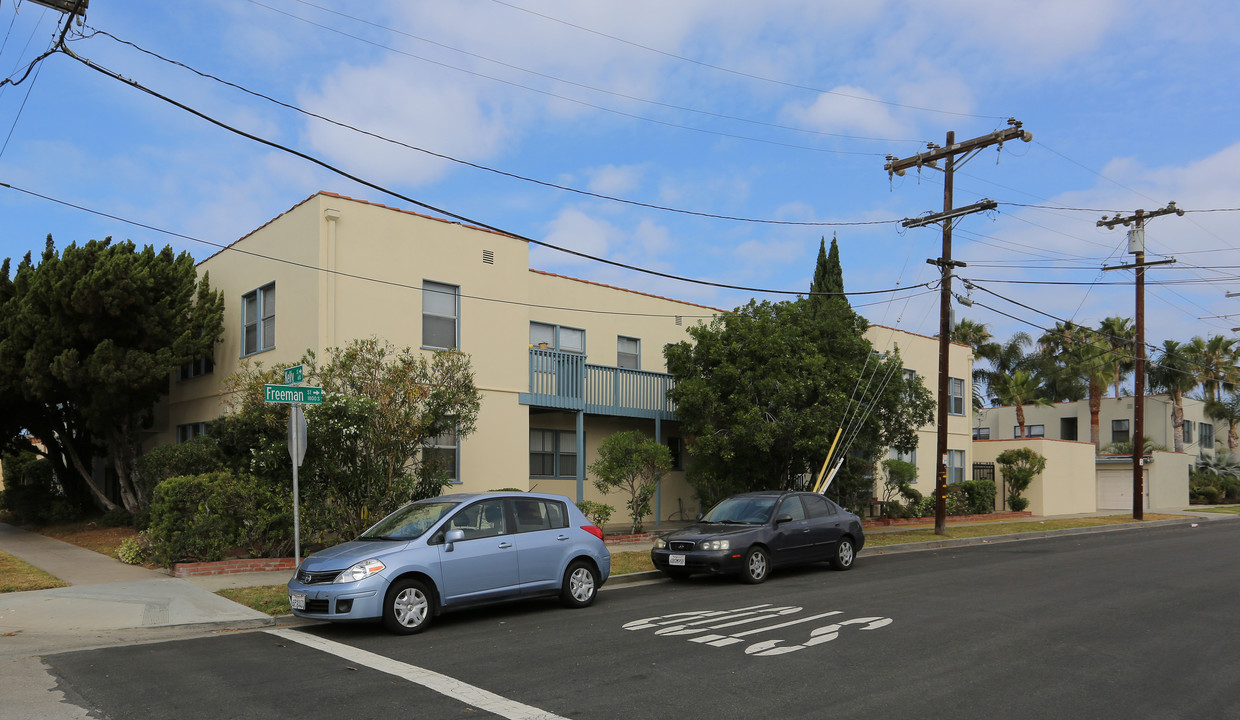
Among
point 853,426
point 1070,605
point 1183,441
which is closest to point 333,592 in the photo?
point 1070,605

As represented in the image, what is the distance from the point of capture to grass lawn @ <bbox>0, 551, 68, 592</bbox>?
12133 mm

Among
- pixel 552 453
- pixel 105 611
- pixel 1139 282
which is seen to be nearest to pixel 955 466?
pixel 1139 282

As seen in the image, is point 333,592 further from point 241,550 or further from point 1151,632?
point 1151,632

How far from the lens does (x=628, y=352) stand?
79.6 feet

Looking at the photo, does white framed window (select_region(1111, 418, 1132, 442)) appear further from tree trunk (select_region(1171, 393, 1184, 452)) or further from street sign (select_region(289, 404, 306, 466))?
street sign (select_region(289, 404, 306, 466))

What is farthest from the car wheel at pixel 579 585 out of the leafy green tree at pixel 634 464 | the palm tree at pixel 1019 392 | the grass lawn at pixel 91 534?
the palm tree at pixel 1019 392

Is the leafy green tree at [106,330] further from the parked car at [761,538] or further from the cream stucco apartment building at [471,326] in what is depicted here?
the parked car at [761,538]

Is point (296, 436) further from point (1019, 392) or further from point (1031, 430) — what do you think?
point (1031, 430)

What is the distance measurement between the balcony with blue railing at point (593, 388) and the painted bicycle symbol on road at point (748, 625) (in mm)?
9762

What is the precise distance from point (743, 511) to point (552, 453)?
8.63 metres

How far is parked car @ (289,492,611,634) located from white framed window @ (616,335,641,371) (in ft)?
41.4

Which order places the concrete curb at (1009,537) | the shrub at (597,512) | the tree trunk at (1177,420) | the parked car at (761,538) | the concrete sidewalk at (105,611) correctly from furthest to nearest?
1. the tree trunk at (1177,420)
2. the concrete curb at (1009,537)
3. the shrub at (597,512)
4. the parked car at (761,538)
5. the concrete sidewalk at (105,611)

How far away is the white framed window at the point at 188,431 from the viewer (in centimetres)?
2067

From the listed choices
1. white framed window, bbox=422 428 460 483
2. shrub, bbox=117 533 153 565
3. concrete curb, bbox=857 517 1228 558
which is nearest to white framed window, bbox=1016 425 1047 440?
concrete curb, bbox=857 517 1228 558
